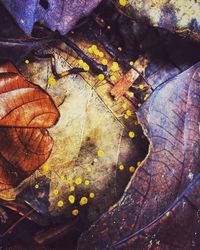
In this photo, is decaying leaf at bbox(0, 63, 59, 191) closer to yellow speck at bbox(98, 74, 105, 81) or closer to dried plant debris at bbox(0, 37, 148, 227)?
dried plant debris at bbox(0, 37, 148, 227)

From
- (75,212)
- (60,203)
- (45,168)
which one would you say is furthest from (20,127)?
(75,212)

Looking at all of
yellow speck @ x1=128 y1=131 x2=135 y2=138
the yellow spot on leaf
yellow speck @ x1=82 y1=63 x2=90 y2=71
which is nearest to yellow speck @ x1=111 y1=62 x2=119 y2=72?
the yellow spot on leaf

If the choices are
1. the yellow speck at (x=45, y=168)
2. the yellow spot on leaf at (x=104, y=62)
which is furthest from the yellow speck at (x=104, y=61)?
the yellow speck at (x=45, y=168)

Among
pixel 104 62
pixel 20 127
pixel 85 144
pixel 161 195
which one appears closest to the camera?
pixel 161 195

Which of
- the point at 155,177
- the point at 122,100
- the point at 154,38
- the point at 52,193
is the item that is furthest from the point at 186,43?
the point at 52,193

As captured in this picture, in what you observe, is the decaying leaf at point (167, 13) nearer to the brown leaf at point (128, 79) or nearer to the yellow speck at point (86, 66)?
the brown leaf at point (128, 79)

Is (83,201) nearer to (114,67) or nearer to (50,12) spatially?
(114,67)
